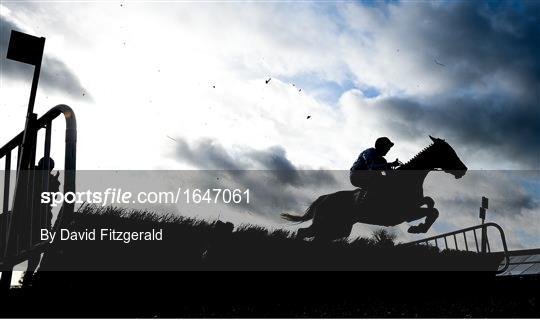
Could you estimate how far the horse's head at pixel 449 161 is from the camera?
8.14m

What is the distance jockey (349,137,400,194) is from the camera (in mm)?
7893

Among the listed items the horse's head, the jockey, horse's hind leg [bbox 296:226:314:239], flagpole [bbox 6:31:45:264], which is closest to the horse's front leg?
the horse's head

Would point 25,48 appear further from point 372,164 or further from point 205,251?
point 372,164

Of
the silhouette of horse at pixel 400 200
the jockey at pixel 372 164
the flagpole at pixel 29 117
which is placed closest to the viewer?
the flagpole at pixel 29 117

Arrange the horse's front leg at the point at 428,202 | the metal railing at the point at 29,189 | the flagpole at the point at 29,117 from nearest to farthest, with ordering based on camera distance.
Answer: the metal railing at the point at 29,189, the flagpole at the point at 29,117, the horse's front leg at the point at 428,202

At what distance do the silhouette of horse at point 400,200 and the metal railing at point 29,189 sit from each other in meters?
4.83

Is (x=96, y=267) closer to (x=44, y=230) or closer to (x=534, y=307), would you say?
(x=44, y=230)

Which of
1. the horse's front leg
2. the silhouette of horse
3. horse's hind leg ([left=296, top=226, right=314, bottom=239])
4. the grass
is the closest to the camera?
the grass

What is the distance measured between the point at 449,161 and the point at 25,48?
Result: 6.33m

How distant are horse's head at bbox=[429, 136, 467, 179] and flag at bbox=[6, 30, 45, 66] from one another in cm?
602

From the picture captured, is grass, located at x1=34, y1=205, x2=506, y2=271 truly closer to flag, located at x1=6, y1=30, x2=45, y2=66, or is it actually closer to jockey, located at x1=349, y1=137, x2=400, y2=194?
jockey, located at x1=349, y1=137, x2=400, y2=194

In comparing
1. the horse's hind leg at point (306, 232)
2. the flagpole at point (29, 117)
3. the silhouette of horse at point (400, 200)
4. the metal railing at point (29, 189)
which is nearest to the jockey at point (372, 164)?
the silhouette of horse at point (400, 200)

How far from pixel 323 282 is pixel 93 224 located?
3.04m

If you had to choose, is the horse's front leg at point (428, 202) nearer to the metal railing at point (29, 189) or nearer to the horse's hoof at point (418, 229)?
the horse's hoof at point (418, 229)
